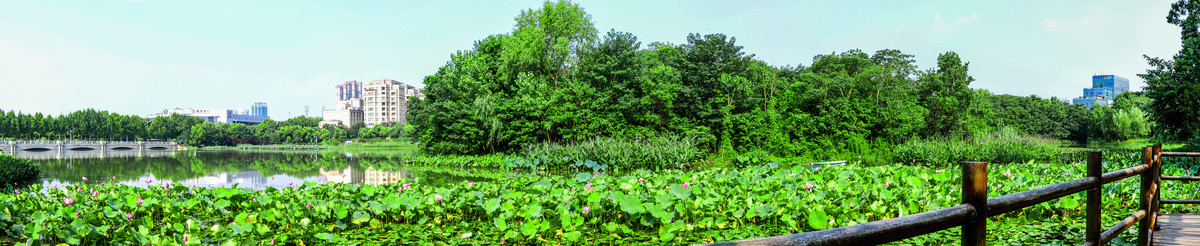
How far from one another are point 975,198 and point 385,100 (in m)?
147

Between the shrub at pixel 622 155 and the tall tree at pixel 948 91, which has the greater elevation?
the tall tree at pixel 948 91

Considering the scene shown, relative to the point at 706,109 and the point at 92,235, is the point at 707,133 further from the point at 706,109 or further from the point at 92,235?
the point at 92,235

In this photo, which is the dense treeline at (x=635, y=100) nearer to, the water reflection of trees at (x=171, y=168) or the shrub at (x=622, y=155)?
the shrub at (x=622, y=155)

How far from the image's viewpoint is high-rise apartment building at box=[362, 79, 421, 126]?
137 metres

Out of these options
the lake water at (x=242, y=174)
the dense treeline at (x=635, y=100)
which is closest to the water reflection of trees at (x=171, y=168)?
the lake water at (x=242, y=174)

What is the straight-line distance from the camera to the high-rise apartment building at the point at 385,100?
137 m

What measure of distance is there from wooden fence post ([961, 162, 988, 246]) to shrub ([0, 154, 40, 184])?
1533 cm

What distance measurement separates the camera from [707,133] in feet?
59.9

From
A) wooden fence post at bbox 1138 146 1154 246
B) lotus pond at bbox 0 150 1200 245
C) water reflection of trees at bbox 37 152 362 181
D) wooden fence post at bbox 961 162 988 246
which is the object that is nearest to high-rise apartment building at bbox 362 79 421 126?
water reflection of trees at bbox 37 152 362 181

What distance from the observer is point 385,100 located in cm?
13825

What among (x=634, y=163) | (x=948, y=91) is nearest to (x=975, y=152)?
(x=634, y=163)

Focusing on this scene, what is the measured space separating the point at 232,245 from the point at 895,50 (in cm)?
3257

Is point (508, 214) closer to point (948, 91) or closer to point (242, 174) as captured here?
point (242, 174)

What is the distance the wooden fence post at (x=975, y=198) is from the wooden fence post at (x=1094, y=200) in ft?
3.93
